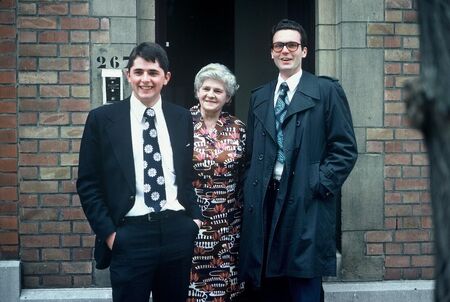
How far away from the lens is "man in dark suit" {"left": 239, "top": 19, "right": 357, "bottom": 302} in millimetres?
4012

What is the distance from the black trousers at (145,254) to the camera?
3.43 metres

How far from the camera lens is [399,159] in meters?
5.07

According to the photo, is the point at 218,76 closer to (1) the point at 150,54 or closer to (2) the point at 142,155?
(1) the point at 150,54

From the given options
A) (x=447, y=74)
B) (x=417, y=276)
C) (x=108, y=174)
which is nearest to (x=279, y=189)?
(x=108, y=174)

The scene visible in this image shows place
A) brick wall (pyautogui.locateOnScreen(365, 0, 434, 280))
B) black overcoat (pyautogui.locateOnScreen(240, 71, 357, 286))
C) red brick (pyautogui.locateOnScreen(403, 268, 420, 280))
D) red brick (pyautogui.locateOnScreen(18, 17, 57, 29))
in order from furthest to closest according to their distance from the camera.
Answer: red brick (pyautogui.locateOnScreen(403, 268, 420, 280))
brick wall (pyautogui.locateOnScreen(365, 0, 434, 280))
red brick (pyautogui.locateOnScreen(18, 17, 57, 29))
black overcoat (pyautogui.locateOnScreen(240, 71, 357, 286))

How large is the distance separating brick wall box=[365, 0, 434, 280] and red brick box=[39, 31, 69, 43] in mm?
2099

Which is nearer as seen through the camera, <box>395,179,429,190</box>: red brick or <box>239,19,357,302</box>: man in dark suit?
<box>239,19,357,302</box>: man in dark suit

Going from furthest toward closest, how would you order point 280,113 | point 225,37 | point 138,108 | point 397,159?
point 225,37 → point 397,159 → point 280,113 → point 138,108

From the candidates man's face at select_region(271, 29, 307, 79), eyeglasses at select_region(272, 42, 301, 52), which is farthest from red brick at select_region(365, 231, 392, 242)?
eyeglasses at select_region(272, 42, 301, 52)

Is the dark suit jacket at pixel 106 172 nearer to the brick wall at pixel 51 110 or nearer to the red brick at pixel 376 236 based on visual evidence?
the brick wall at pixel 51 110

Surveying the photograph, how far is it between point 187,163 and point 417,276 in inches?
90.2

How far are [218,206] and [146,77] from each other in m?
1.05

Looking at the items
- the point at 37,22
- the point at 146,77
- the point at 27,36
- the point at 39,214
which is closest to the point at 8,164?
the point at 39,214

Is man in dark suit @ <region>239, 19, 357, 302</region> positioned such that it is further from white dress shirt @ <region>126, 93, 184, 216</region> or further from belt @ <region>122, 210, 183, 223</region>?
belt @ <region>122, 210, 183, 223</region>
